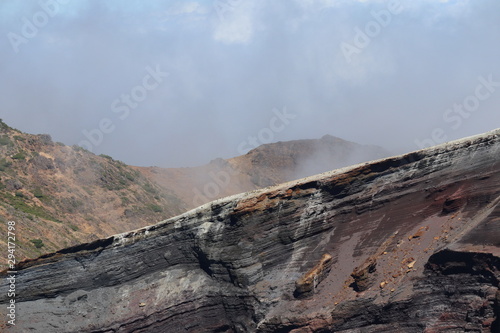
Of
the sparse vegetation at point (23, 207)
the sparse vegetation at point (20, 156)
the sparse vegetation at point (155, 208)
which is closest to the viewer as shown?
the sparse vegetation at point (23, 207)

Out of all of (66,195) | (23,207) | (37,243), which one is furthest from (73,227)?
(37,243)

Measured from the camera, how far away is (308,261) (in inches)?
945

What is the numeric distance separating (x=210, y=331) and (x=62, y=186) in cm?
4543

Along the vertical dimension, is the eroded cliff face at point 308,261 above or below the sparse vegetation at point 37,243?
below

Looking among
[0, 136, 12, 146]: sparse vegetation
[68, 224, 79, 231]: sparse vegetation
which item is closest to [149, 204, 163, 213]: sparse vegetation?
[68, 224, 79, 231]: sparse vegetation

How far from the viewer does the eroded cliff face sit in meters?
19.0

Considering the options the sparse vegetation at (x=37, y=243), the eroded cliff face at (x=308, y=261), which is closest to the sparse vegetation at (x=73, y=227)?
the sparse vegetation at (x=37, y=243)

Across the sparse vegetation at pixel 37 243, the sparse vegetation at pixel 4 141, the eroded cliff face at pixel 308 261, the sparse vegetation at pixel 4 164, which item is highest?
the sparse vegetation at pixel 4 141

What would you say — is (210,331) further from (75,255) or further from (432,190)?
(432,190)

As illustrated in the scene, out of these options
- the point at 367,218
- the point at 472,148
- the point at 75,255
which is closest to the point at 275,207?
the point at 367,218

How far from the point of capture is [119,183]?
74125 millimetres

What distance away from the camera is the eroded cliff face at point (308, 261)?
1897 centimetres

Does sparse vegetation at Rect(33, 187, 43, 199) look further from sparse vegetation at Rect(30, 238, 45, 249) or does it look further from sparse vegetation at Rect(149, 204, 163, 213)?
sparse vegetation at Rect(30, 238, 45, 249)

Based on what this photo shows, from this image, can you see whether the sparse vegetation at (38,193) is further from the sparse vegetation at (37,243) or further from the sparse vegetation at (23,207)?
the sparse vegetation at (37,243)
